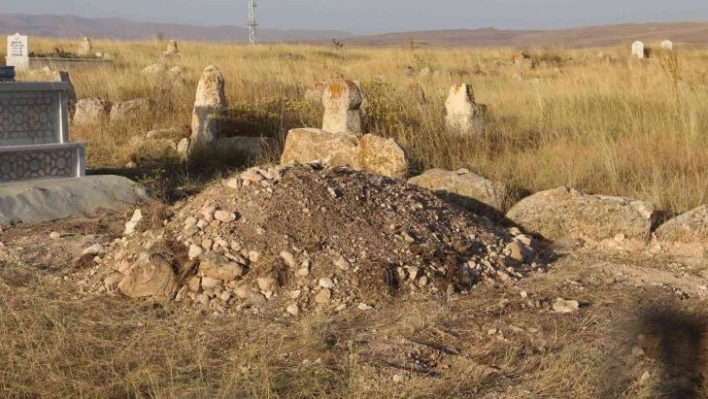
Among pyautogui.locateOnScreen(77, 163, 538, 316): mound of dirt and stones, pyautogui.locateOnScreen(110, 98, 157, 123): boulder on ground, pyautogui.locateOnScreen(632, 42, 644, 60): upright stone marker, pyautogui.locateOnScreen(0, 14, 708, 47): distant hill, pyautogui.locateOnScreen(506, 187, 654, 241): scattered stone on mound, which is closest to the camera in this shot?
pyautogui.locateOnScreen(77, 163, 538, 316): mound of dirt and stones

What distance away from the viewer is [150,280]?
5.21 meters

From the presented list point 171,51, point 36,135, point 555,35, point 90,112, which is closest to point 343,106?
point 36,135

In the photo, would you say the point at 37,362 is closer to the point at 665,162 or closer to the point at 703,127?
the point at 665,162

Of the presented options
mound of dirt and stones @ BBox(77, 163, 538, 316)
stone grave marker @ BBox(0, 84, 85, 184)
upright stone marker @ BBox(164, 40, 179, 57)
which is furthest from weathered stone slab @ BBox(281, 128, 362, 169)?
upright stone marker @ BBox(164, 40, 179, 57)

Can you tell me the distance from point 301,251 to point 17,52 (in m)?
17.3

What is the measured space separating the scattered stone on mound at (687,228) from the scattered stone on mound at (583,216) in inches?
4.8

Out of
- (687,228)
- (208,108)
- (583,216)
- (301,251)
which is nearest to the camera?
(301,251)

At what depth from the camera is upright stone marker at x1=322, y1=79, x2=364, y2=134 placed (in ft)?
30.8

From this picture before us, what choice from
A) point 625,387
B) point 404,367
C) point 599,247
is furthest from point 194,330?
point 599,247

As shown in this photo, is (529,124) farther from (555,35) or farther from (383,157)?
(555,35)

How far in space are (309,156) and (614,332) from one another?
4.14m

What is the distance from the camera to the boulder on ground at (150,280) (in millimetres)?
5207

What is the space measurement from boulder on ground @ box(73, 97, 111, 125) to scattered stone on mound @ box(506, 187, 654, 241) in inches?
282

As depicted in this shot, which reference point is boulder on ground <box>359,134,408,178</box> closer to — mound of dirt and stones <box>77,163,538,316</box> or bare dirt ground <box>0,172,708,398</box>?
mound of dirt and stones <box>77,163,538,316</box>
